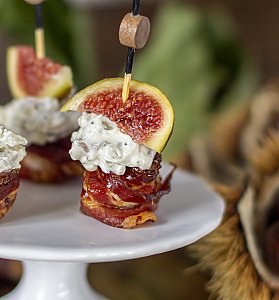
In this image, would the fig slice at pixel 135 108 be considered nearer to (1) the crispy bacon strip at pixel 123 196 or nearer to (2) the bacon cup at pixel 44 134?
(1) the crispy bacon strip at pixel 123 196

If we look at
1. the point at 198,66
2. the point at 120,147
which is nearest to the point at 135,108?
the point at 120,147

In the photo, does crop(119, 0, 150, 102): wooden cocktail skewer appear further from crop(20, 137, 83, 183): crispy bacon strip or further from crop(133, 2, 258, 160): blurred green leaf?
crop(133, 2, 258, 160): blurred green leaf

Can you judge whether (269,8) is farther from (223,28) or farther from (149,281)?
(149,281)

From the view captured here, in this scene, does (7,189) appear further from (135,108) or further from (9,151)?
(135,108)

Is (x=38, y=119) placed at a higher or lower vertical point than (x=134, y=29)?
lower

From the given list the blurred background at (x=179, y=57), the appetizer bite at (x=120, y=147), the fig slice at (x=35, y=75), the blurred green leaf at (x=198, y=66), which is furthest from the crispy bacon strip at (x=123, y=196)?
the blurred green leaf at (x=198, y=66)

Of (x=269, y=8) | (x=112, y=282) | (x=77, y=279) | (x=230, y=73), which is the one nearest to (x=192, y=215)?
(x=77, y=279)
